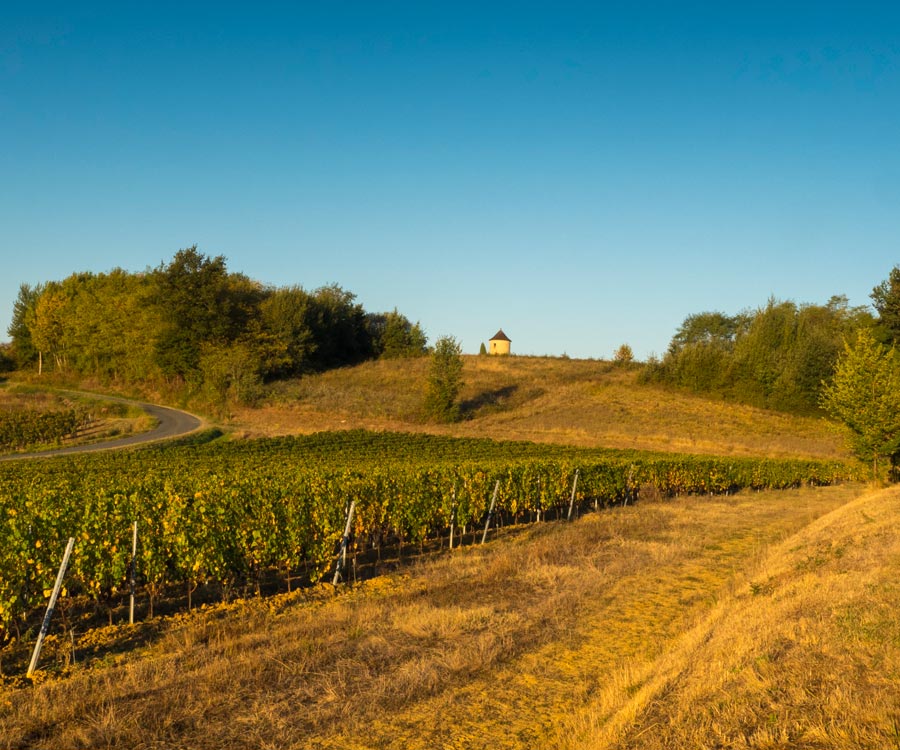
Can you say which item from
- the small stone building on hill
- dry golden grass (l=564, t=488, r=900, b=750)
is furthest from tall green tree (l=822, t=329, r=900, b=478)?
the small stone building on hill

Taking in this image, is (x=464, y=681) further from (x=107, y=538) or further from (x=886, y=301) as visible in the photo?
(x=886, y=301)

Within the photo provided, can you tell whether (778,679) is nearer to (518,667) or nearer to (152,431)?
(518,667)

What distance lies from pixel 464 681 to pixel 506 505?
12.1 metres

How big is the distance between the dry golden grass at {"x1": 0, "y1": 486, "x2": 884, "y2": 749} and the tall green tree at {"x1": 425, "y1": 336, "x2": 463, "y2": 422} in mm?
44034

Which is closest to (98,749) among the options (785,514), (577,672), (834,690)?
(577,672)

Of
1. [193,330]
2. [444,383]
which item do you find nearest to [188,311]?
[193,330]

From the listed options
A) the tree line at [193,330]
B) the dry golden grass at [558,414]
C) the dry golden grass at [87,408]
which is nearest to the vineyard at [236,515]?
the dry golden grass at [87,408]

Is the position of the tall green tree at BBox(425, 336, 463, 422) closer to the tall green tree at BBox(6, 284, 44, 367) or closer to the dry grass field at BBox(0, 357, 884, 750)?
the dry grass field at BBox(0, 357, 884, 750)

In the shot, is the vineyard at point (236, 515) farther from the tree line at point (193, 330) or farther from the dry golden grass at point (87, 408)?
the tree line at point (193, 330)

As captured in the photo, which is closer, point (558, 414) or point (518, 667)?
point (518, 667)

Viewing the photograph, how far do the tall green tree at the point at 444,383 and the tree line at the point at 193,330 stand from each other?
766 inches

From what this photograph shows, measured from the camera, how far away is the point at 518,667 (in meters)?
8.30

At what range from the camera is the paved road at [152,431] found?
40469 millimetres

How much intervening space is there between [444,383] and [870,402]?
34.7 m
